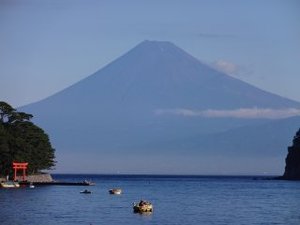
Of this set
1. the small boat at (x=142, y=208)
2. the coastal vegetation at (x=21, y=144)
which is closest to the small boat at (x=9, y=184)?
the coastal vegetation at (x=21, y=144)

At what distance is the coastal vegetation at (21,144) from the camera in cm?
14000

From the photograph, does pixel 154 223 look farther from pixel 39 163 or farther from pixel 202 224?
pixel 39 163

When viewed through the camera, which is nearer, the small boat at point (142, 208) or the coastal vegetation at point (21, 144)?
the small boat at point (142, 208)

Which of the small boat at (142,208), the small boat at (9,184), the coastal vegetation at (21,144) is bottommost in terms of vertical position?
the small boat at (142,208)

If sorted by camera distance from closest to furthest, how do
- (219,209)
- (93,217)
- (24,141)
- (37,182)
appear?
(93,217)
(219,209)
(24,141)
(37,182)

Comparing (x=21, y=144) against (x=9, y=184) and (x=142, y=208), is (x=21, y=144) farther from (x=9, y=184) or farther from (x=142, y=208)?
(x=142, y=208)

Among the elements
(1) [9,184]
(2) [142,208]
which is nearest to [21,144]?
(1) [9,184]

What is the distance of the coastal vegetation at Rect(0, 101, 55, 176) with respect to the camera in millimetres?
140000

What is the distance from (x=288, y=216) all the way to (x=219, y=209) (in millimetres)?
12329

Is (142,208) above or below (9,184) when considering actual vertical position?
below

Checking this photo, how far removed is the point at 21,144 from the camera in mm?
141250

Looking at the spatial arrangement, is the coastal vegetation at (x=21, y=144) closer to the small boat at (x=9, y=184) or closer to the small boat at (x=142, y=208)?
the small boat at (x=9, y=184)

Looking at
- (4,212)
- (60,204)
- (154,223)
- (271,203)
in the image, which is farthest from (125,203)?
(154,223)

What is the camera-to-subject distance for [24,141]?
143 meters
